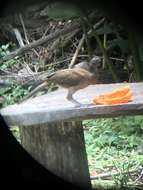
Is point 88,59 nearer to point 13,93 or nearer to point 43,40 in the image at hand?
point 43,40

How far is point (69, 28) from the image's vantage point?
12.8 feet

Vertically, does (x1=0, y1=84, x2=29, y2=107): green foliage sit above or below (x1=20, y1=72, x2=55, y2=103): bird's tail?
below

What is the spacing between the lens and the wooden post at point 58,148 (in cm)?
222

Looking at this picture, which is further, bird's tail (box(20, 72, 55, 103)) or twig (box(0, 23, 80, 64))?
twig (box(0, 23, 80, 64))

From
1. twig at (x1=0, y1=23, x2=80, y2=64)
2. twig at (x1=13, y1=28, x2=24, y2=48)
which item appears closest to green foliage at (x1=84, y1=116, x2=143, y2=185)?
twig at (x1=0, y1=23, x2=80, y2=64)

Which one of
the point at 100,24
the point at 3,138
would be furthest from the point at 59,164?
the point at 100,24

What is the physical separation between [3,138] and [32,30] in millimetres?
2818

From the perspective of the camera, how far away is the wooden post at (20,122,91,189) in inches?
87.4

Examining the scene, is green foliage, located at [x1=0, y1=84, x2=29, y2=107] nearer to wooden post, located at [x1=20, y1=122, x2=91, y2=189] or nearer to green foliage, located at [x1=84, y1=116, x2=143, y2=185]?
green foliage, located at [x1=84, y1=116, x2=143, y2=185]

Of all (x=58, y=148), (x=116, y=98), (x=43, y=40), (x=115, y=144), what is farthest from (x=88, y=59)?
(x=116, y=98)

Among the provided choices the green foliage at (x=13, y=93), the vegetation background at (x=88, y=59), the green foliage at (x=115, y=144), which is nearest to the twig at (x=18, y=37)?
the vegetation background at (x=88, y=59)

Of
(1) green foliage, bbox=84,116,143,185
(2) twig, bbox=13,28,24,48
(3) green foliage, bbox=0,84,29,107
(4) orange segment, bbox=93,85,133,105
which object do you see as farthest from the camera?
(2) twig, bbox=13,28,24,48

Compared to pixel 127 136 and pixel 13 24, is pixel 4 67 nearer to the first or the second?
pixel 13 24

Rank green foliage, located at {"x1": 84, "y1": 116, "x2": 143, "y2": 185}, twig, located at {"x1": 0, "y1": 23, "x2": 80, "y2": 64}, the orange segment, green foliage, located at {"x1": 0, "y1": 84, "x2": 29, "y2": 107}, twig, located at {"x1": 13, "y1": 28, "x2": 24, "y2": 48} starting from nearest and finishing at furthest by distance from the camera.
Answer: the orange segment, green foliage, located at {"x1": 84, "y1": 116, "x2": 143, "y2": 185}, green foliage, located at {"x1": 0, "y1": 84, "x2": 29, "y2": 107}, twig, located at {"x1": 0, "y1": 23, "x2": 80, "y2": 64}, twig, located at {"x1": 13, "y1": 28, "x2": 24, "y2": 48}
